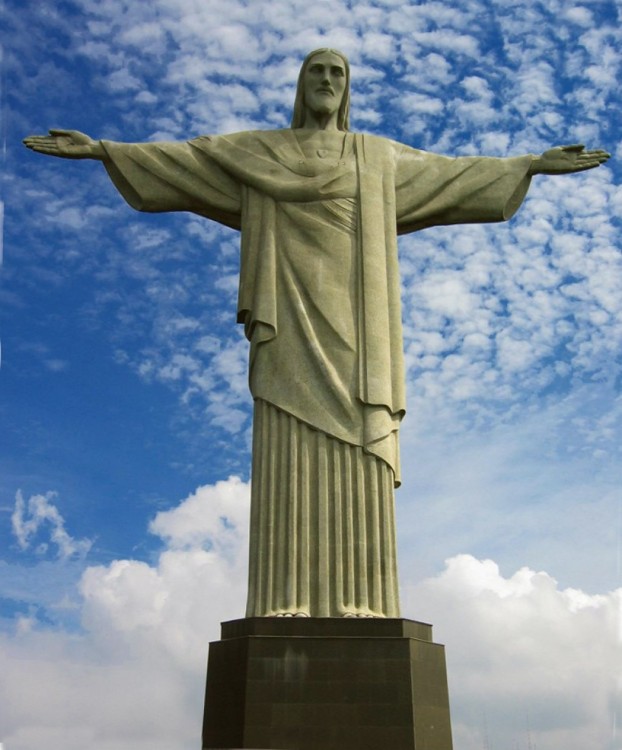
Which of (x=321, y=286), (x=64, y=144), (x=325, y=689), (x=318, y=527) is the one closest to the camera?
(x=325, y=689)

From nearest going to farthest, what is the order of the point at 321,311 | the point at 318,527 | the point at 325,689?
the point at 325,689 → the point at 318,527 → the point at 321,311

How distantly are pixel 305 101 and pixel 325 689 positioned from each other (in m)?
7.82

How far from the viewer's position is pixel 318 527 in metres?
10.6

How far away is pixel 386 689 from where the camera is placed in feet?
31.6

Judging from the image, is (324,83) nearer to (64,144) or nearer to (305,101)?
(305,101)

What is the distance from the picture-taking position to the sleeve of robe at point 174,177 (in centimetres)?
1255

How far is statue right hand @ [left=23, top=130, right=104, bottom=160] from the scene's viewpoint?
12.4 meters

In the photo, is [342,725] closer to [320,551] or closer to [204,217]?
[320,551]

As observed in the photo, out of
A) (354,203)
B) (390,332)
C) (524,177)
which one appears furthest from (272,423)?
(524,177)

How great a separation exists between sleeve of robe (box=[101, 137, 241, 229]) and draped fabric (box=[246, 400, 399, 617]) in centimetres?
323

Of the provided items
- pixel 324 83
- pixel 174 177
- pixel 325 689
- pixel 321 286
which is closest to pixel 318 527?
pixel 325 689

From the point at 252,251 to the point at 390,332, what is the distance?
2076 mm

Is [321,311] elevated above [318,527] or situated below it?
above

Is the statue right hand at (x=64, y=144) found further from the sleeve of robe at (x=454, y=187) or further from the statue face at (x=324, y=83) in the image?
the sleeve of robe at (x=454, y=187)
